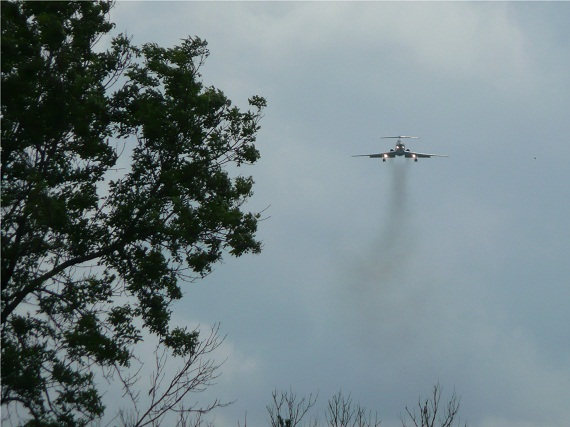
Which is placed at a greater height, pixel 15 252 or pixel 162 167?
pixel 162 167

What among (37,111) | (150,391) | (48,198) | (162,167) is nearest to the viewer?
(150,391)

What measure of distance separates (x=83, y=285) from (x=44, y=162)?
138 inches

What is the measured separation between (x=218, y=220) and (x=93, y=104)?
15.0ft

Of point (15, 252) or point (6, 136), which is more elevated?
point (6, 136)

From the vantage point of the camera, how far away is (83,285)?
28.1 m

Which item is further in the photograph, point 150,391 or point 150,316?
point 150,316

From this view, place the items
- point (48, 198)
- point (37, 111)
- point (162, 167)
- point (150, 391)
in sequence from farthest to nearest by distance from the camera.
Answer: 1. point (162, 167)
2. point (37, 111)
3. point (48, 198)
4. point (150, 391)

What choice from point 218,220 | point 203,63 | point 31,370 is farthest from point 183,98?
point 31,370

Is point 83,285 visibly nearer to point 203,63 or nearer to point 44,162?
point 44,162

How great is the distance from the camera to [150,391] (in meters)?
21.3

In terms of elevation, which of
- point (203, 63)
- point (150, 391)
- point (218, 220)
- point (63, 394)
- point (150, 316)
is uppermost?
point (203, 63)

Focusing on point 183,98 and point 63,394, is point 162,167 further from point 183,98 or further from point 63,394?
point 63,394

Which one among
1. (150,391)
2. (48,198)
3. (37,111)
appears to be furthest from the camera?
(37,111)

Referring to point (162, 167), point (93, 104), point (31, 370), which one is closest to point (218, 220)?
point (162, 167)
